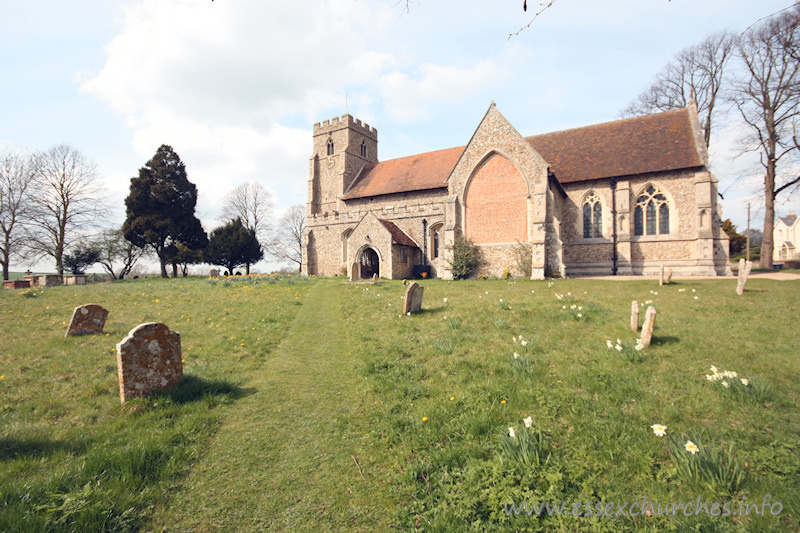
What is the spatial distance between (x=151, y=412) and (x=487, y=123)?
71.1 ft

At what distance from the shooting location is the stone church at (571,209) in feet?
64.2

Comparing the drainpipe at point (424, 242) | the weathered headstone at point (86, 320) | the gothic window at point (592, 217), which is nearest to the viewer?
the weathered headstone at point (86, 320)

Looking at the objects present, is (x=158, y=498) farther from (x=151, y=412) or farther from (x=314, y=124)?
(x=314, y=124)

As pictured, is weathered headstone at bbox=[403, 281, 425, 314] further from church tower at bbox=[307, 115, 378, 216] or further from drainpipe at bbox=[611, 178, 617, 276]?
church tower at bbox=[307, 115, 378, 216]

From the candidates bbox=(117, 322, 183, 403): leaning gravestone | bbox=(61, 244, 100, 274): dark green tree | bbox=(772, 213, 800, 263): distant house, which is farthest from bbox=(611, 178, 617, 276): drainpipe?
bbox=(772, 213, 800, 263): distant house

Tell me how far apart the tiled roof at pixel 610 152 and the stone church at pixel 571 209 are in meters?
0.07

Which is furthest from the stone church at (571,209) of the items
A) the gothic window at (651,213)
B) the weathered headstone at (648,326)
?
the weathered headstone at (648,326)

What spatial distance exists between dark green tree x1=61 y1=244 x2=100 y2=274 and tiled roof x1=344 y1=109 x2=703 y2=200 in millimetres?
32445

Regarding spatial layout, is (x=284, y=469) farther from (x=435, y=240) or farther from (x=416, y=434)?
(x=435, y=240)

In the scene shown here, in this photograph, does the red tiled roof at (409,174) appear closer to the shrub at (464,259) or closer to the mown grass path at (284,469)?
the shrub at (464,259)

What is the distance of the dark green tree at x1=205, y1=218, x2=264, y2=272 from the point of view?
40375 millimetres

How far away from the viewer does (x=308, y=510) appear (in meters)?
2.77

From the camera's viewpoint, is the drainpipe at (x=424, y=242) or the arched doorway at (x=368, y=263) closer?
the arched doorway at (x=368, y=263)

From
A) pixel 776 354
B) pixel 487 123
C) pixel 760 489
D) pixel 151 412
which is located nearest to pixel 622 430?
pixel 760 489
